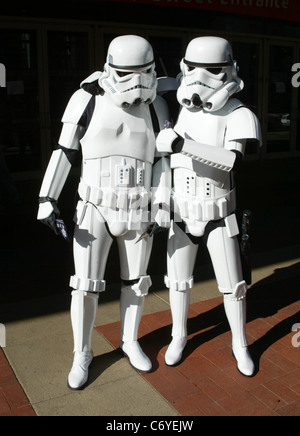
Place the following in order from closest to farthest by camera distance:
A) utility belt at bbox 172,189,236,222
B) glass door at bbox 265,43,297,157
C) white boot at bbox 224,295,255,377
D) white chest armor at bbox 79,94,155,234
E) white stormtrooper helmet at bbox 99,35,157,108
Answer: white stormtrooper helmet at bbox 99,35,157,108 → white chest armor at bbox 79,94,155,234 → utility belt at bbox 172,189,236,222 → white boot at bbox 224,295,255,377 → glass door at bbox 265,43,297,157

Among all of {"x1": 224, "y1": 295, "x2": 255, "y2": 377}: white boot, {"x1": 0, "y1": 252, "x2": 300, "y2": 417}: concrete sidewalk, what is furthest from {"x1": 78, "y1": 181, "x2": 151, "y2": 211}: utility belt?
{"x1": 0, "y1": 252, "x2": 300, "y2": 417}: concrete sidewalk

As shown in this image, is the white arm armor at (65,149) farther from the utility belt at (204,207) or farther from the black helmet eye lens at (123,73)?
the utility belt at (204,207)

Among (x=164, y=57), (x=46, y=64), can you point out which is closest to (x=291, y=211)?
(x=164, y=57)

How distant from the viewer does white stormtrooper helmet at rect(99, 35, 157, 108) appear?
290cm

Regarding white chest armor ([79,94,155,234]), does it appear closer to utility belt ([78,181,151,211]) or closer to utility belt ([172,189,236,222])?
utility belt ([78,181,151,211])

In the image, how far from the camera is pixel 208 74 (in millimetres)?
3008

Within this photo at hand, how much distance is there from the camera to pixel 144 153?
10.1ft

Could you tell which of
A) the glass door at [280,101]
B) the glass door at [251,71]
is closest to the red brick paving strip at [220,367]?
the glass door at [251,71]

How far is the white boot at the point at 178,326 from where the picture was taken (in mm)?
3514

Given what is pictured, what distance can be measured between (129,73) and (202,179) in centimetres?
76

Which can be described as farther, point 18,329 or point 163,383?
point 18,329

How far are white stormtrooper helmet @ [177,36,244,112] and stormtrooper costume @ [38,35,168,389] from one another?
223 mm
